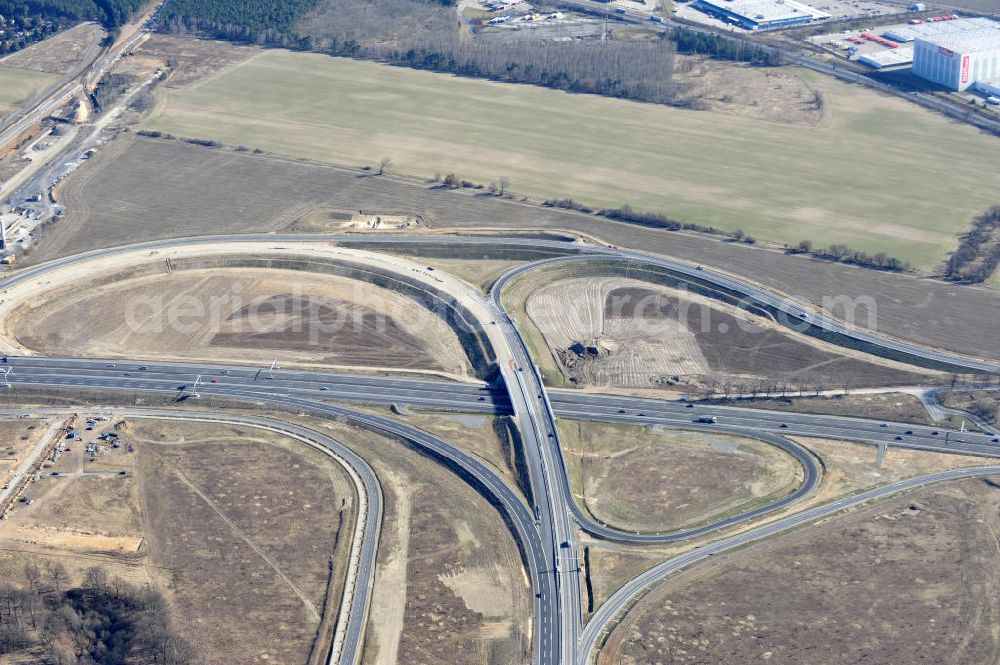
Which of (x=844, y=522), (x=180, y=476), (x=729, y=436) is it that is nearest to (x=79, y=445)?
(x=180, y=476)

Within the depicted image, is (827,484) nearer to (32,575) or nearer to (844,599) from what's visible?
(844,599)

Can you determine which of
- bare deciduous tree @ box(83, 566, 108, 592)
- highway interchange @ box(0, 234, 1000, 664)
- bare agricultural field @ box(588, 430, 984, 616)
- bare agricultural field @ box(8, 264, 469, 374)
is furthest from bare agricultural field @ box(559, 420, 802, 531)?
bare deciduous tree @ box(83, 566, 108, 592)

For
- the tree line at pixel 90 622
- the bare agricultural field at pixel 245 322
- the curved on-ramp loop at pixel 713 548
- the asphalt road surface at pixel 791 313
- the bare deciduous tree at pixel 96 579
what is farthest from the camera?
the bare agricultural field at pixel 245 322

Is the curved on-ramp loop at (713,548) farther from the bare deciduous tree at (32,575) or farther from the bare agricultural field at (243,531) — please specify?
the bare deciduous tree at (32,575)

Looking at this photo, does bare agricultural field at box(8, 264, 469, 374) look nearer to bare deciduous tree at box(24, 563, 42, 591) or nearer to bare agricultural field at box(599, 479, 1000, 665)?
bare deciduous tree at box(24, 563, 42, 591)

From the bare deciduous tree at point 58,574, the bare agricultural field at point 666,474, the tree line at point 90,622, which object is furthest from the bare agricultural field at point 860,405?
the bare deciduous tree at point 58,574

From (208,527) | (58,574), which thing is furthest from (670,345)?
(58,574)

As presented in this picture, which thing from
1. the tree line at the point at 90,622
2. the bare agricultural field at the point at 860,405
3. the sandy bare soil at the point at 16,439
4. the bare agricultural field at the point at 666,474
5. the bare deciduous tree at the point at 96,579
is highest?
the bare agricultural field at the point at 860,405
